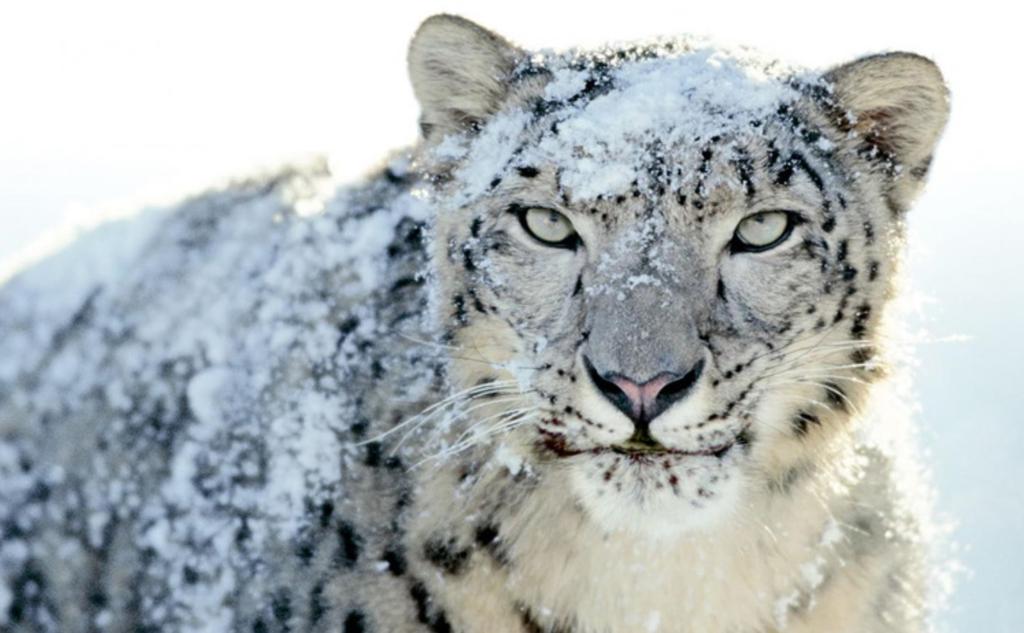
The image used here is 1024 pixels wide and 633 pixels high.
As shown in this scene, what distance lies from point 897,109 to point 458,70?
94 centimetres

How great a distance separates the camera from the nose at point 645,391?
2602mm

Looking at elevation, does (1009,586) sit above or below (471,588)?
below

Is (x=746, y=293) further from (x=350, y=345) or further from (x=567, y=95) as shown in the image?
(x=350, y=345)

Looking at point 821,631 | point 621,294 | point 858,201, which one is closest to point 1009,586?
point 821,631

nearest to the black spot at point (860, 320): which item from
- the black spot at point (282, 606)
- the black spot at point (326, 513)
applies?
the black spot at point (326, 513)

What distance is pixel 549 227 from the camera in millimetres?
2934

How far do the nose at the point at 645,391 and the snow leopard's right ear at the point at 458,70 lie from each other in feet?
2.63

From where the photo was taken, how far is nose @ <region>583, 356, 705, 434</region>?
2.60 metres

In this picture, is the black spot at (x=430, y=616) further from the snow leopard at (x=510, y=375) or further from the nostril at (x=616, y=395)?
the nostril at (x=616, y=395)

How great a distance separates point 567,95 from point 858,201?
0.64 m

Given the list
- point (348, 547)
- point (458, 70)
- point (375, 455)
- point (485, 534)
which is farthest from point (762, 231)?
point (348, 547)

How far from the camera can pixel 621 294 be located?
8.91 ft

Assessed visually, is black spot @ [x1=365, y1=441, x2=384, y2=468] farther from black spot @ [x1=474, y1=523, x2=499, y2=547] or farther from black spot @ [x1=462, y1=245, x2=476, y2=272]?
black spot @ [x1=462, y1=245, x2=476, y2=272]

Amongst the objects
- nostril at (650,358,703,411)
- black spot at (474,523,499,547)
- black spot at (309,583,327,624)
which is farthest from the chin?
black spot at (309,583,327,624)
